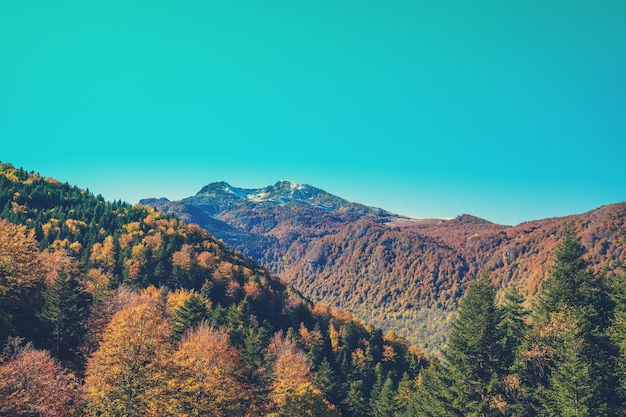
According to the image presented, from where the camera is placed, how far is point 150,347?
4453cm

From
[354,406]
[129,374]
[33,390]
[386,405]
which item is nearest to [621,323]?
[386,405]

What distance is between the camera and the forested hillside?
136 ft

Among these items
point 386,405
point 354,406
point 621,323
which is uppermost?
point 621,323

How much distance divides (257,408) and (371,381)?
225 ft

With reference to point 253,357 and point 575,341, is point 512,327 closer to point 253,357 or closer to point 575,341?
point 575,341

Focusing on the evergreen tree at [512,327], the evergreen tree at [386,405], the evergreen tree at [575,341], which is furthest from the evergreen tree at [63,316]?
the evergreen tree at [575,341]

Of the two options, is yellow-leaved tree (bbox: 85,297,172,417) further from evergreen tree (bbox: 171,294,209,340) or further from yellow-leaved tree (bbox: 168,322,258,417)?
evergreen tree (bbox: 171,294,209,340)

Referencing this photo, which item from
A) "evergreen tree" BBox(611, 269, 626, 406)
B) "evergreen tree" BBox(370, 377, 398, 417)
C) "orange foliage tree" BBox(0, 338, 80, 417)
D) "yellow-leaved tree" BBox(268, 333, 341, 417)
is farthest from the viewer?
"evergreen tree" BBox(370, 377, 398, 417)

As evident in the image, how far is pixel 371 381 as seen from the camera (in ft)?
403

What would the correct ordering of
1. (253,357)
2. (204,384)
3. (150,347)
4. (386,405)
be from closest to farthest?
1. (150,347)
2. (204,384)
3. (253,357)
4. (386,405)

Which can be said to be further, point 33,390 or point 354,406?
point 354,406

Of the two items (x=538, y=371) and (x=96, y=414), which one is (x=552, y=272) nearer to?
(x=538, y=371)

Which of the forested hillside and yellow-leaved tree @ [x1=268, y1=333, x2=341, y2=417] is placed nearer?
the forested hillside

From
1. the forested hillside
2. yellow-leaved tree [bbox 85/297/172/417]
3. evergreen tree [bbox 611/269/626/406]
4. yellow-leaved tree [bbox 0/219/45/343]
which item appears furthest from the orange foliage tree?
evergreen tree [bbox 611/269/626/406]
